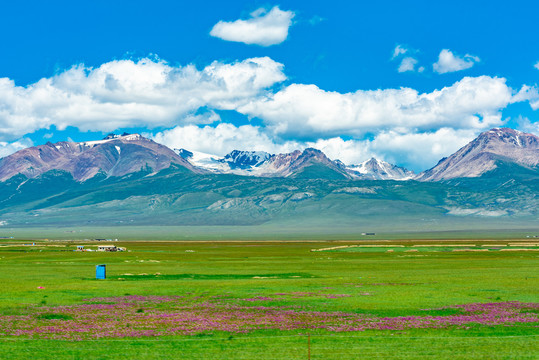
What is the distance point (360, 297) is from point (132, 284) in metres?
22.6

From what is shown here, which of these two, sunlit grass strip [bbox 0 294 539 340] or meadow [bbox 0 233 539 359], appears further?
sunlit grass strip [bbox 0 294 539 340]

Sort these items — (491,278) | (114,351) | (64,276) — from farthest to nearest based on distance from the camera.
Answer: (64,276) < (491,278) < (114,351)

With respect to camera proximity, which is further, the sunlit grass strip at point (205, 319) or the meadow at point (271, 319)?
the sunlit grass strip at point (205, 319)

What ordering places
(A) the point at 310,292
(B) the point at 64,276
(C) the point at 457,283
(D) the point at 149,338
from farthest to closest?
(B) the point at 64,276, (C) the point at 457,283, (A) the point at 310,292, (D) the point at 149,338

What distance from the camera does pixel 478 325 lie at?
106ft

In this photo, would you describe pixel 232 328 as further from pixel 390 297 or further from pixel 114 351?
pixel 390 297

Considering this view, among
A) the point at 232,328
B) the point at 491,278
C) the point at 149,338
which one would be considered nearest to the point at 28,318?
the point at 149,338

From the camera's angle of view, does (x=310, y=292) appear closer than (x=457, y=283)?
Yes

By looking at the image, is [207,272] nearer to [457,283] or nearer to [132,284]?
[132,284]

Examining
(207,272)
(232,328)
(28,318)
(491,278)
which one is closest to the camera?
(232,328)

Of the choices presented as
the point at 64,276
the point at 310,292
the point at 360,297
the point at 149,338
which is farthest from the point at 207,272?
the point at 149,338

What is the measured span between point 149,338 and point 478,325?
17.2 m

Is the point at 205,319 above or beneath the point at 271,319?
above

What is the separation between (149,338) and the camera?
2898cm
